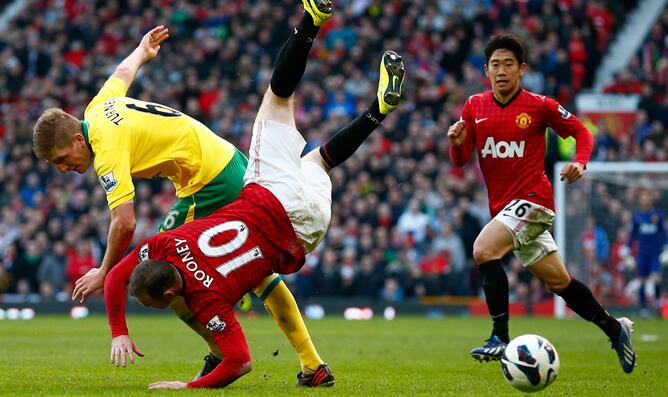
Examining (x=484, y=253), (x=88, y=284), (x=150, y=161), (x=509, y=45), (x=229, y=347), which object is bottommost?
(x=229, y=347)

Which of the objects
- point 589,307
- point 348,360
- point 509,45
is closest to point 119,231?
point 509,45

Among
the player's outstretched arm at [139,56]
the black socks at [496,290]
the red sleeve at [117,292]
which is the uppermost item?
the player's outstretched arm at [139,56]

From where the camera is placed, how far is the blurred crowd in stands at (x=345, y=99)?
21.6 m

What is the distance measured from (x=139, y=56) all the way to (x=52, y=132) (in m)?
1.69

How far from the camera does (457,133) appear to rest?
909 cm

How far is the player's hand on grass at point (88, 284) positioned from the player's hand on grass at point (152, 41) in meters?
2.32

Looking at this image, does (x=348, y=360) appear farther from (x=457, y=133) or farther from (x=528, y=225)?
(x=457, y=133)

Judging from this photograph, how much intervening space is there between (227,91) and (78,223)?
14.6 feet

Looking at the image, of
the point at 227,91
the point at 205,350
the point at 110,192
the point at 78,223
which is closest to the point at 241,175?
the point at 110,192

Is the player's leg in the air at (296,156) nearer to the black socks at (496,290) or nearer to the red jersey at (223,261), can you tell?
the red jersey at (223,261)

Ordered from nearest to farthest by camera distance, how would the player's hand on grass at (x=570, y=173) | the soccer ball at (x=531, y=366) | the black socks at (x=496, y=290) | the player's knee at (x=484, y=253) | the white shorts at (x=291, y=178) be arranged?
the soccer ball at (x=531, y=366) < the white shorts at (x=291, y=178) < the player's hand on grass at (x=570, y=173) < the black socks at (x=496, y=290) < the player's knee at (x=484, y=253)

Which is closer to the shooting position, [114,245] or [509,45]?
[114,245]

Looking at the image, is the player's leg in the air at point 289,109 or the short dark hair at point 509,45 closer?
the player's leg in the air at point 289,109

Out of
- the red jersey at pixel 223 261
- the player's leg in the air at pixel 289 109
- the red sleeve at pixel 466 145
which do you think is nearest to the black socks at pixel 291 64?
the player's leg in the air at pixel 289 109
